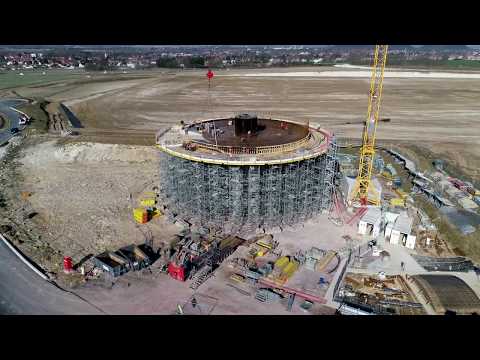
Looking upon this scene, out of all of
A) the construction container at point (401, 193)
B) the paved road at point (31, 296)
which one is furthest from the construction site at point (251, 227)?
the paved road at point (31, 296)

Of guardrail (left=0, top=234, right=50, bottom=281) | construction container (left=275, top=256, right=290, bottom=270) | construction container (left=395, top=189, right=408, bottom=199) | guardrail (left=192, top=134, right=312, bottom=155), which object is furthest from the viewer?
construction container (left=395, top=189, right=408, bottom=199)

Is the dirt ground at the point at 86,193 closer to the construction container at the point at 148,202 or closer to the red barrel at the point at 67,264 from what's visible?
the red barrel at the point at 67,264

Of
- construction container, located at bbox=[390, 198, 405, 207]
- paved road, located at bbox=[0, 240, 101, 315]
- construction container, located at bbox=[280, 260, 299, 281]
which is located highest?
construction container, located at bbox=[390, 198, 405, 207]

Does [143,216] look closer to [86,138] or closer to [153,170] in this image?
[153,170]

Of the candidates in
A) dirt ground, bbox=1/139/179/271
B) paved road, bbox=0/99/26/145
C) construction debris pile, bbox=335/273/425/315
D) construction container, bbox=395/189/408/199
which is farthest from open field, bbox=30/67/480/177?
construction debris pile, bbox=335/273/425/315

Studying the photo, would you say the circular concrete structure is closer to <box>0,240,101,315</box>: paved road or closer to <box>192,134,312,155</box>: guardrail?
<box>192,134,312,155</box>: guardrail

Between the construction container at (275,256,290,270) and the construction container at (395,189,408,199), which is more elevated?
the construction container at (395,189,408,199)

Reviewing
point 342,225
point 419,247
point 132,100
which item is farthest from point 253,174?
point 132,100

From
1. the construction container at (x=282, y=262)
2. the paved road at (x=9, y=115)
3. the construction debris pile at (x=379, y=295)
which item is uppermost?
the paved road at (x=9, y=115)
